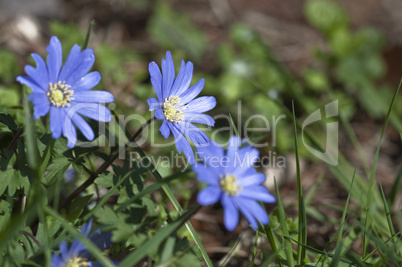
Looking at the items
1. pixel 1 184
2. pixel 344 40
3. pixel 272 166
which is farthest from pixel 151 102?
pixel 344 40

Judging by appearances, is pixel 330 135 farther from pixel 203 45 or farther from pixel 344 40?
pixel 203 45

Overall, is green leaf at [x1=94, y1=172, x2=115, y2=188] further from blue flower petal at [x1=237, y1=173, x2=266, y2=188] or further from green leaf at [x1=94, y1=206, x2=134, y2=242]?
blue flower petal at [x1=237, y1=173, x2=266, y2=188]

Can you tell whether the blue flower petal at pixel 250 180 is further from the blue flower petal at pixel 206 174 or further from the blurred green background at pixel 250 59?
the blurred green background at pixel 250 59

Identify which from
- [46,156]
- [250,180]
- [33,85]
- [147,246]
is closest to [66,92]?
[33,85]

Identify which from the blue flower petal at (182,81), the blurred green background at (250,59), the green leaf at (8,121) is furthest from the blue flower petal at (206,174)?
the blurred green background at (250,59)

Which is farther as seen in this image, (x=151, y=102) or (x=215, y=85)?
(x=215, y=85)
